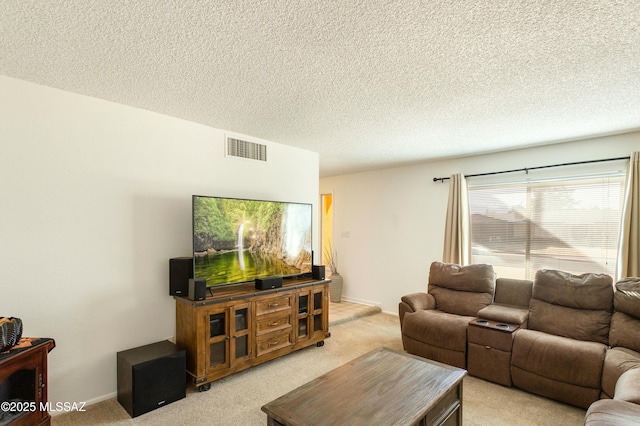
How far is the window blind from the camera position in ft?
12.1

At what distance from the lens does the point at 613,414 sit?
1.69 metres

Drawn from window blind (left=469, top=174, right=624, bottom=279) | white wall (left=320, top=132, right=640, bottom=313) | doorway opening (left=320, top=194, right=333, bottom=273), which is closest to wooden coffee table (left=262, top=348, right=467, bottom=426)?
window blind (left=469, top=174, right=624, bottom=279)

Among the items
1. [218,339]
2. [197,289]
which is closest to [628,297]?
[218,339]

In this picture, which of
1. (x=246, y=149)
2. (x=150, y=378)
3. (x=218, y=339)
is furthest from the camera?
(x=246, y=149)

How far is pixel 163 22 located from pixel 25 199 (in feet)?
5.81

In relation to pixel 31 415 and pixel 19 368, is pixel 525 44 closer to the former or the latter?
pixel 19 368

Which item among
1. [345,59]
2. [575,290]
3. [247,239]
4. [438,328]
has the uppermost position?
[345,59]

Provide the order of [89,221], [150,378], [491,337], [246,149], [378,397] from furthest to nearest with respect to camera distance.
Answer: [246,149]
[491,337]
[89,221]
[150,378]
[378,397]

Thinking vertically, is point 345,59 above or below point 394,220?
above

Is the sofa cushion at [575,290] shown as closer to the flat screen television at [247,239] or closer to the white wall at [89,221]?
the flat screen television at [247,239]

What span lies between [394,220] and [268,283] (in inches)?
113

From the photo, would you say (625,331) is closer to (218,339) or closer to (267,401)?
(267,401)

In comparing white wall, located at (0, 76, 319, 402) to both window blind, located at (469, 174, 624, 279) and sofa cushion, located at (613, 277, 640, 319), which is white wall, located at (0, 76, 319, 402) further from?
sofa cushion, located at (613, 277, 640, 319)

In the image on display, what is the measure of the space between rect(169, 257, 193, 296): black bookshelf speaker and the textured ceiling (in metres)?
1.42
